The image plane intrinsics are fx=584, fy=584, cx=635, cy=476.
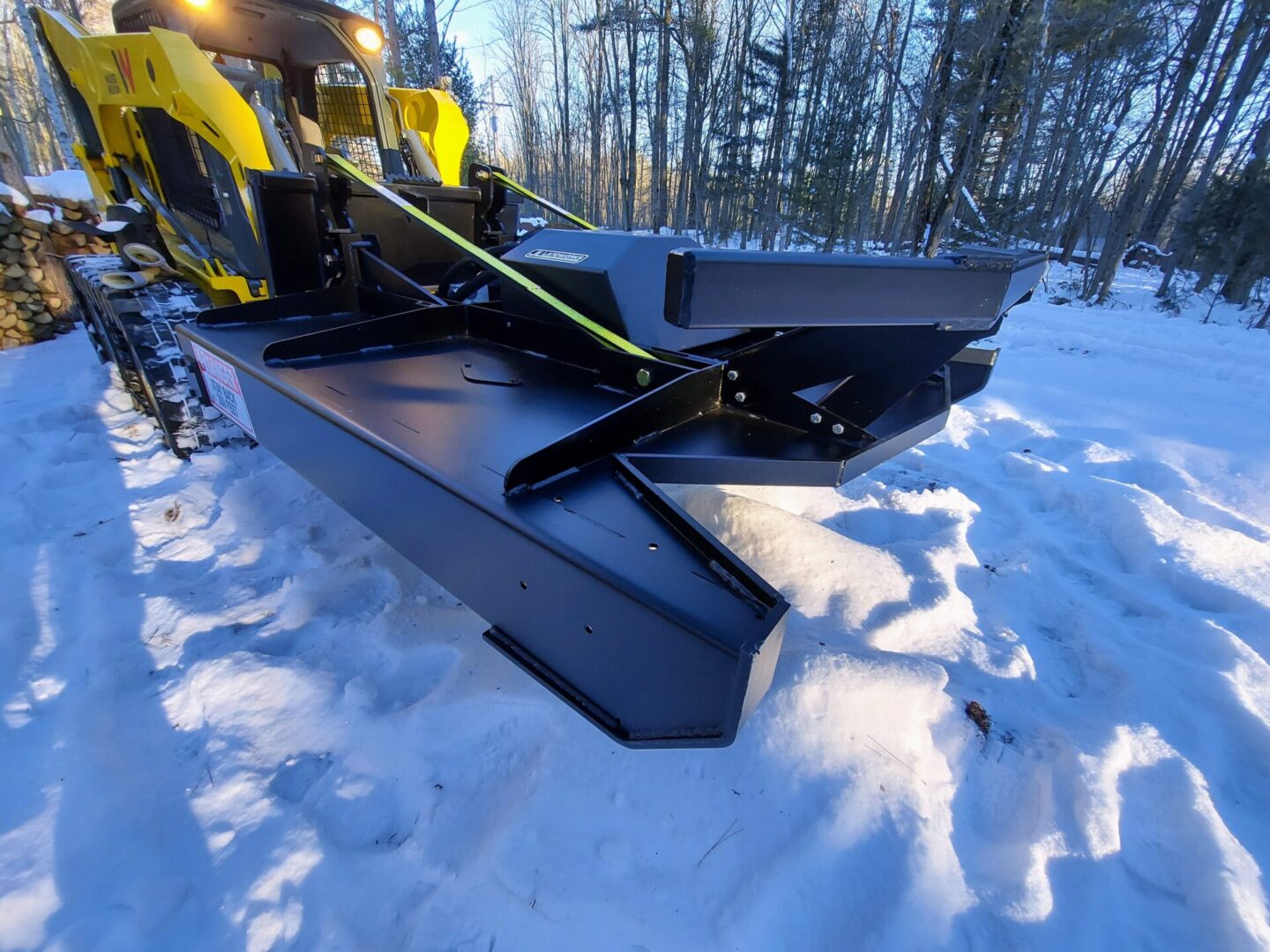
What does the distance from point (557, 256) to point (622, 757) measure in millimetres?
1565

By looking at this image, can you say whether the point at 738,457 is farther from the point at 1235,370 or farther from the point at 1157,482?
the point at 1235,370

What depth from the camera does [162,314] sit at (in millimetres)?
2869

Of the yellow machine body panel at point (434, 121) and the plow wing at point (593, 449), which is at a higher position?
the yellow machine body panel at point (434, 121)

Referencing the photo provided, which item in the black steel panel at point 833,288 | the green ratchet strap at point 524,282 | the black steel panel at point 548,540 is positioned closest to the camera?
the black steel panel at point 548,540

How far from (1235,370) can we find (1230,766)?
6.70 metres

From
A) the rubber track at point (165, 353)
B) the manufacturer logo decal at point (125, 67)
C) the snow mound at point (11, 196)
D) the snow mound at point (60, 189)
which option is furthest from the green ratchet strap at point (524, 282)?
the snow mound at point (60, 189)

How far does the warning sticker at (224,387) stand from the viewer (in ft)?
6.10

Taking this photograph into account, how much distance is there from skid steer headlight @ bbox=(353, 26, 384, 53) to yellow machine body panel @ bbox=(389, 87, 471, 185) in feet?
1.25

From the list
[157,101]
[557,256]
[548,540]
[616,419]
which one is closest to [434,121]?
[157,101]

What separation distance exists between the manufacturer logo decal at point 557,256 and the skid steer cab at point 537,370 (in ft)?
0.04

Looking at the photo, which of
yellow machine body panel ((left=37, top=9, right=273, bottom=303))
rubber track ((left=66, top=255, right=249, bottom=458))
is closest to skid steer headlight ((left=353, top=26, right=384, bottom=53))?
yellow machine body panel ((left=37, top=9, right=273, bottom=303))

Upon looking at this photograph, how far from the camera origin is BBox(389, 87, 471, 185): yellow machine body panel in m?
4.53

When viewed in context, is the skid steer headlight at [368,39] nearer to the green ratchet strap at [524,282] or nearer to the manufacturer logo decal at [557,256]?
the green ratchet strap at [524,282]

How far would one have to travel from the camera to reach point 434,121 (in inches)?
180
